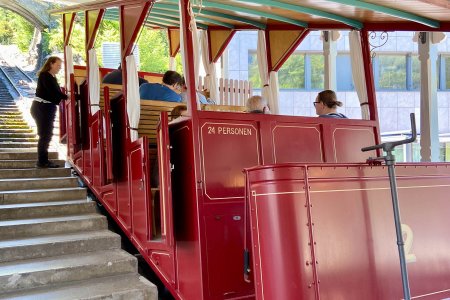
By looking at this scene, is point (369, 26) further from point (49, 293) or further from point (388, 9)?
point (49, 293)

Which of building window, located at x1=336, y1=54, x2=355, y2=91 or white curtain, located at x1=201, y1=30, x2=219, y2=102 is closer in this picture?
white curtain, located at x1=201, y1=30, x2=219, y2=102

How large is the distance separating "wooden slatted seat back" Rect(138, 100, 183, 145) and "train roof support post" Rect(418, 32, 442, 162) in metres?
3.72

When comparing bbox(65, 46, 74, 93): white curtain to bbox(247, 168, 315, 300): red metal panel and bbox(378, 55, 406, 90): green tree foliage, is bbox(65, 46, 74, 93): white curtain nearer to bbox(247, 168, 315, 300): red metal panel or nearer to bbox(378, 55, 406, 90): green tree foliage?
bbox(247, 168, 315, 300): red metal panel

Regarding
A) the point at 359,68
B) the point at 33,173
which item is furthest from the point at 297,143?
the point at 33,173

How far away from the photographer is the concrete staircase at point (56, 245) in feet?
13.9

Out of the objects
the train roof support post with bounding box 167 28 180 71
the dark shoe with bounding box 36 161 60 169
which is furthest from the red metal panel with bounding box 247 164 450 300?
the train roof support post with bounding box 167 28 180 71

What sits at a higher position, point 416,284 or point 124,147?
point 124,147

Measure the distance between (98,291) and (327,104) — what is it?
2.80m

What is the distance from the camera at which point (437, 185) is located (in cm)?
393

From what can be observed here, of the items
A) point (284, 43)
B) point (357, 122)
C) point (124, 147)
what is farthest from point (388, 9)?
point (124, 147)

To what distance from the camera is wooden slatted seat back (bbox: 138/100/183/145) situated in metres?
5.61

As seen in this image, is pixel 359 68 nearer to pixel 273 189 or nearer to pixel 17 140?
pixel 273 189

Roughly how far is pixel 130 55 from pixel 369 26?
2635 mm

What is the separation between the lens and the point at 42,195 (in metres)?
6.11
